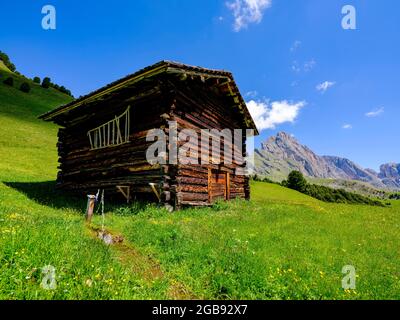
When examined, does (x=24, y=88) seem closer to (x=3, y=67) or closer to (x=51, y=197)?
(x=3, y=67)

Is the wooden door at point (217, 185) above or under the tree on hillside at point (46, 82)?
under

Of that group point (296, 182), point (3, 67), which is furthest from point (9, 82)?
point (296, 182)

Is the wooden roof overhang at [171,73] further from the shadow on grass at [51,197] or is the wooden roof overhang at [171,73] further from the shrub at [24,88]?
the shrub at [24,88]

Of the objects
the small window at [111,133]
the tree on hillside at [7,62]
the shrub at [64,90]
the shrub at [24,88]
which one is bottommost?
the small window at [111,133]

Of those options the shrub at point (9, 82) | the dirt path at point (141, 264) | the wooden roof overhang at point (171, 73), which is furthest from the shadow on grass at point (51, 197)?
the shrub at point (9, 82)

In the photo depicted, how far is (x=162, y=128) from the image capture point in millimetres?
12938

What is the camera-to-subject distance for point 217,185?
16.5m

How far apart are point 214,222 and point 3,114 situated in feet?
143

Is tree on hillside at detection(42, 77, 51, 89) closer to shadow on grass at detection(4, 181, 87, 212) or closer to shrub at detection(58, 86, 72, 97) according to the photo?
shrub at detection(58, 86, 72, 97)

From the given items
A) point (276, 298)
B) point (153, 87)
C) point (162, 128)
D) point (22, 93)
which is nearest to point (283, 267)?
point (276, 298)

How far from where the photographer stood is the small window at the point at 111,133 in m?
14.9

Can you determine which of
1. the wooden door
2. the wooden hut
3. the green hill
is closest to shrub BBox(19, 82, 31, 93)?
the green hill
